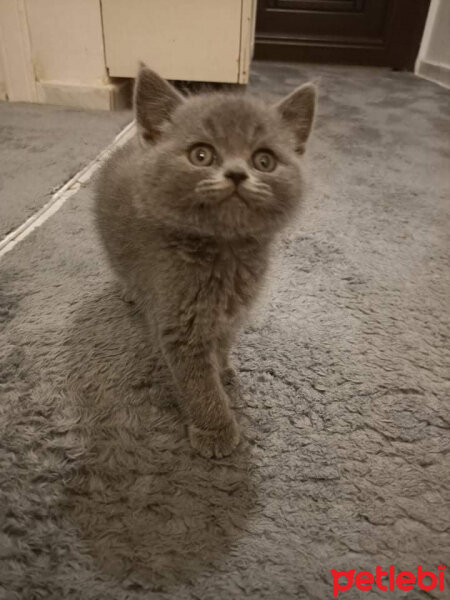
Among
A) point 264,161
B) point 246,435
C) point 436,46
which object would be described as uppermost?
point 264,161

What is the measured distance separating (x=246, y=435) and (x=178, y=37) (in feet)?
5.83

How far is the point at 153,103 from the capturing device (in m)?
0.72

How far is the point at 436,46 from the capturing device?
2893 mm

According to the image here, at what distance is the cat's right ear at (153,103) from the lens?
0.71m

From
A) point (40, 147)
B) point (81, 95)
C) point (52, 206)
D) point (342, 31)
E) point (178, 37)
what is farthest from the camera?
point (342, 31)

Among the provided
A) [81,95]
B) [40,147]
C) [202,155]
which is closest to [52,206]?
[40,147]

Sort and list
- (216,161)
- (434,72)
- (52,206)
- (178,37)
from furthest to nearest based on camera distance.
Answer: (434,72) < (178,37) < (52,206) < (216,161)

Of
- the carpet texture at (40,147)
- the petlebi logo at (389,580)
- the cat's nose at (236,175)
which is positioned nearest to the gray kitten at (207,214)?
the cat's nose at (236,175)

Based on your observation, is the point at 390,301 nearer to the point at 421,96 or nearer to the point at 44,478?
the point at 44,478

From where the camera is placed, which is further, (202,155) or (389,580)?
(202,155)

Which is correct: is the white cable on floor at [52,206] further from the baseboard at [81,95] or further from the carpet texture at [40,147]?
the baseboard at [81,95]

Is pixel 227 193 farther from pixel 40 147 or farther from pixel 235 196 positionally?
pixel 40 147

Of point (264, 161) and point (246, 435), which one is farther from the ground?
point (264, 161)

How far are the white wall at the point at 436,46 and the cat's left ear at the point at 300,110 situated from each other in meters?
2.49
